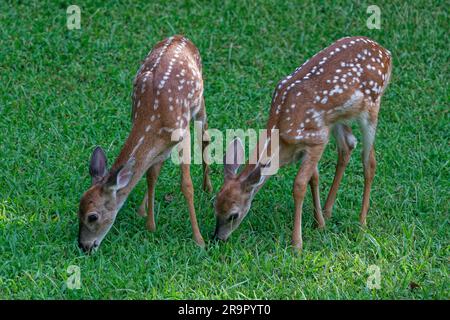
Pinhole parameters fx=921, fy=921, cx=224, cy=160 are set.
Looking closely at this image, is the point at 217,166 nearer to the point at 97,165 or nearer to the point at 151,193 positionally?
the point at 151,193

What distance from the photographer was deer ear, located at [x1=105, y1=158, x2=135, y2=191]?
288 inches

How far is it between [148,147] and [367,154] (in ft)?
6.31

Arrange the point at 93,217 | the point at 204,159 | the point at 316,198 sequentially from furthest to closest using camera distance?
the point at 204,159 < the point at 316,198 < the point at 93,217

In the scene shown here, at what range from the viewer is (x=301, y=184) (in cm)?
761

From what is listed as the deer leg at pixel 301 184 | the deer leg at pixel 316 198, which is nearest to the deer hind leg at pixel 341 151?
the deer leg at pixel 316 198

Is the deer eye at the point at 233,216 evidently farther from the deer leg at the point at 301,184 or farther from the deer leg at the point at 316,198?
the deer leg at the point at 316,198

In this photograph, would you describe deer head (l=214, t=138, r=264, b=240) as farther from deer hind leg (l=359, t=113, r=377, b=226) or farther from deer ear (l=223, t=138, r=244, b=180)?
deer hind leg (l=359, t=113, r=377, b=226)

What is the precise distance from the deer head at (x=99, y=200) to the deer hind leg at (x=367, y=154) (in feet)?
6.63

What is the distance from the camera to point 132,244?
755 cm

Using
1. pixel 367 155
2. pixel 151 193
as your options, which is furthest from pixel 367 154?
pixel 151 193

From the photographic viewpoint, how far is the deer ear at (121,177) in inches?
288

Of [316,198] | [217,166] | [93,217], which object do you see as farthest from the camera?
[217,166]

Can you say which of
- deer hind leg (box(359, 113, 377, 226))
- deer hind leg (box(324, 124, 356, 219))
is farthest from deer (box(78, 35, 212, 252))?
deer hind leg (box(359, 113, 377, 226))

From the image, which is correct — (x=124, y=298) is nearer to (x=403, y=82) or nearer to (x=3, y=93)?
(x=3, y=93)
